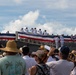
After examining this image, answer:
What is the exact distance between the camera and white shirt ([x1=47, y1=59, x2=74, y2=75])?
8047mm

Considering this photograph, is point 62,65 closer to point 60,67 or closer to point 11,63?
point 60,67

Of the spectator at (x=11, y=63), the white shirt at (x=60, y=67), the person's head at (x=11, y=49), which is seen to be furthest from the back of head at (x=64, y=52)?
the person's head at (x=11, y=49)

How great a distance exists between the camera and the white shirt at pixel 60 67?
8047 millimetres

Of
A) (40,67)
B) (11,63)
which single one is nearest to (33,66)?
(40,67)

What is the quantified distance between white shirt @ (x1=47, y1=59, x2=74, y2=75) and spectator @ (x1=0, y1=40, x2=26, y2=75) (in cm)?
73

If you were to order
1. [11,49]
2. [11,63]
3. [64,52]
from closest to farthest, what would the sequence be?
[11,63] → [11,49] → [64,52]

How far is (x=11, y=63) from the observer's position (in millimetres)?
7262

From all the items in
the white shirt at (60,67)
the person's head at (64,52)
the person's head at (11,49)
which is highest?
the person's head at (11,49)

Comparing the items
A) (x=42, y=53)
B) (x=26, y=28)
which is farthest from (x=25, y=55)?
(x=26, y=28)

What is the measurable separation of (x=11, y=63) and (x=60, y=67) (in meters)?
1.24

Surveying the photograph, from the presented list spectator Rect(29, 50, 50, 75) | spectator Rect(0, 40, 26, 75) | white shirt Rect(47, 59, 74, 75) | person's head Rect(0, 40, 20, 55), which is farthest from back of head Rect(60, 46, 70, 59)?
person's head Rect(0, 40, 20, 55)

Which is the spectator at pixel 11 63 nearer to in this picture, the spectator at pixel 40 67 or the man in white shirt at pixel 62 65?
the spectator at pixel 40 67

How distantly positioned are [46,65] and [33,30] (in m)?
34.0

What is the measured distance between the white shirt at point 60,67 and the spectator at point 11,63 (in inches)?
28.8
